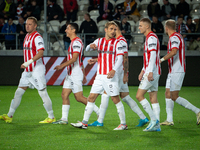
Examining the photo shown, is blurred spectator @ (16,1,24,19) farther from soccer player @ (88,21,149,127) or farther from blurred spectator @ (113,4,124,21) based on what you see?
soccer player @ (88,21,149,127)

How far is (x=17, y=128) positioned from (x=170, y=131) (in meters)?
2.64

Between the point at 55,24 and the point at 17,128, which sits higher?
the point at 55,24

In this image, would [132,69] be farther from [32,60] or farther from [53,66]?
[32,60]

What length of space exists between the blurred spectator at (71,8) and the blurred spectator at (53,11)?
34 centimetres

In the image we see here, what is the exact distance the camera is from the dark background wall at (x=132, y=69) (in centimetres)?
1278

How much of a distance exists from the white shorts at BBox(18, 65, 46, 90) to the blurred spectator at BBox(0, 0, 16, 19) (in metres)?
10.9

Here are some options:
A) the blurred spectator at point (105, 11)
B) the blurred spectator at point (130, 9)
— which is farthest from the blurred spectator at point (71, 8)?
the blurred spectator at point (130, 9)

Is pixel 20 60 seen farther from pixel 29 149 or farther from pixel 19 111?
pixel 29 149

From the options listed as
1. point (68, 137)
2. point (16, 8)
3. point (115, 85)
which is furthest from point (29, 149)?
point (16, 8)

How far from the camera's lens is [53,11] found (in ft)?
53.6

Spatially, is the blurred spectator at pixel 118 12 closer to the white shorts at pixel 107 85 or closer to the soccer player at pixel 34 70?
the soccer player at pixel 34 70

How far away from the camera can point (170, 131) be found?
5449mm

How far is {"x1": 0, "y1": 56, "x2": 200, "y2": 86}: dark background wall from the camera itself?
1278 centimetres

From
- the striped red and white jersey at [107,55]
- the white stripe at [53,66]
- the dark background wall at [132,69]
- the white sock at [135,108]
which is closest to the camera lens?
the striped red and white jersey at [107,55]
